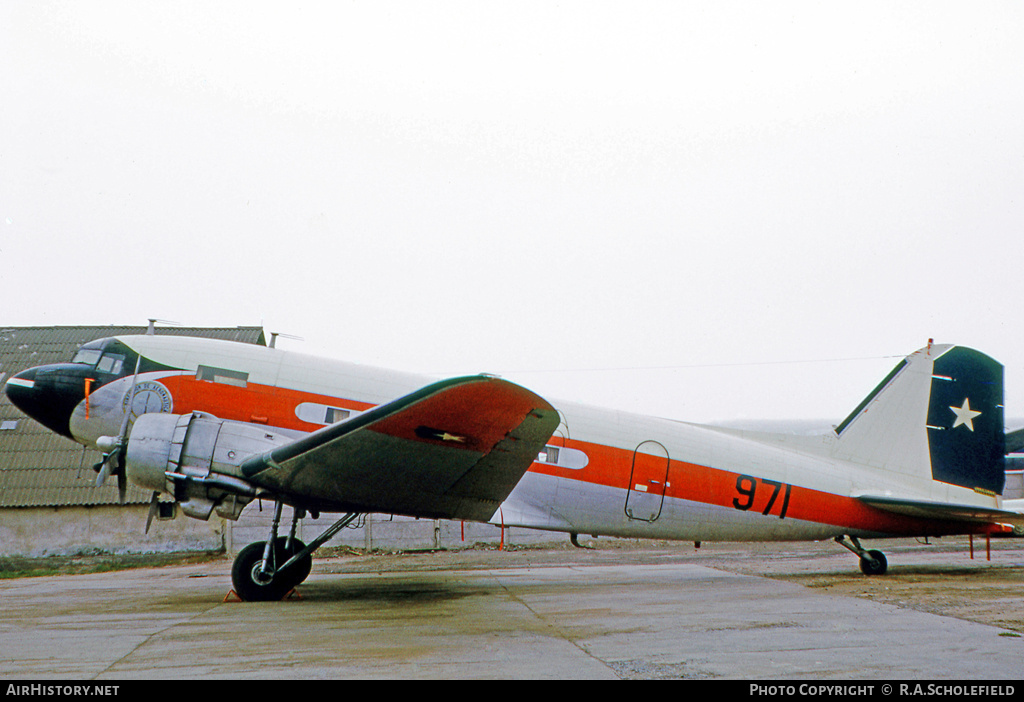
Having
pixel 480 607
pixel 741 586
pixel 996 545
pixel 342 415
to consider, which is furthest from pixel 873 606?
pixel 996 545

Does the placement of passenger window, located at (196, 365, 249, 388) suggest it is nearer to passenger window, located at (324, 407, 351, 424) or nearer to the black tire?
passenger window, located at (324, 407, 351, 424)

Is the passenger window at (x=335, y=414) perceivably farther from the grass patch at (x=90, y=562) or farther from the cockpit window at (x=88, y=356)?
the grass patch at (x=90, y=562)

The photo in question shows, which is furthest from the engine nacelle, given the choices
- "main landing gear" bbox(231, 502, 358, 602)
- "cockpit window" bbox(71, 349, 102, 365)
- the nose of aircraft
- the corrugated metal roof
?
the corrugated metal roof

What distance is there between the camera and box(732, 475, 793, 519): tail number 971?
33.0 ft

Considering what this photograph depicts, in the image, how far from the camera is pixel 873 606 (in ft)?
23.3

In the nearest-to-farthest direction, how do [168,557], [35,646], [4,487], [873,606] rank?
[35,646], [873,606], [168,557], [4,487]

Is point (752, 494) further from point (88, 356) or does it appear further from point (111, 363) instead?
point (88, 356)

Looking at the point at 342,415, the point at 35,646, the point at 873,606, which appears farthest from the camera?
the point at 342,415

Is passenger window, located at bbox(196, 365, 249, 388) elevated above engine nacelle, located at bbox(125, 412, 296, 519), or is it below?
above

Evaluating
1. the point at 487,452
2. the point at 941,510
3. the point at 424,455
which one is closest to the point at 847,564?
the point at 941,510

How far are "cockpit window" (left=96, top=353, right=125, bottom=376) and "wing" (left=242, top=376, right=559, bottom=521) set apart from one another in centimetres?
279

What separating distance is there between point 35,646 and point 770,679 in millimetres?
5050

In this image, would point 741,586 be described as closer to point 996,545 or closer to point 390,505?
point 390,505

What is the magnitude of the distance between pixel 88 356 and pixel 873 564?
11068 millimetres
